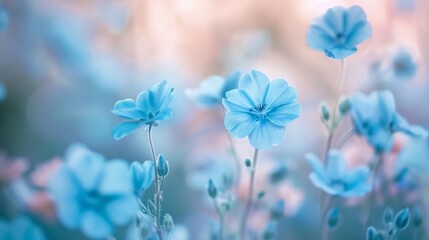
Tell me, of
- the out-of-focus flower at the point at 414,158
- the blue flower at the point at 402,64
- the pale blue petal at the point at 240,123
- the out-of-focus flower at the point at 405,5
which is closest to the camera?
the pale blue petal at the point at 240,123

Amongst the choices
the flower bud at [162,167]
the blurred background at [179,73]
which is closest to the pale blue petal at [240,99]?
the flower bud at [162,167]

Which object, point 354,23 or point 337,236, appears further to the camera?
point 337,236

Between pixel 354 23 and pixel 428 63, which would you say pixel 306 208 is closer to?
pixel 354 23

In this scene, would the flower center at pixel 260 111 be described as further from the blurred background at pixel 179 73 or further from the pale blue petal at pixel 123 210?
the blurred background at pixel 179 73

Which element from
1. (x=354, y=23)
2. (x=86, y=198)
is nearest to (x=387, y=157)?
(x=354, y=23)

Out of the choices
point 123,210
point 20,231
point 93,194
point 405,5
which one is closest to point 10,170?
point 20,231

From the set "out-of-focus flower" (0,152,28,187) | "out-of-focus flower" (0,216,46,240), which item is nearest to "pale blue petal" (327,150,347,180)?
"out-of-focus flower" (0,216,46,240)
